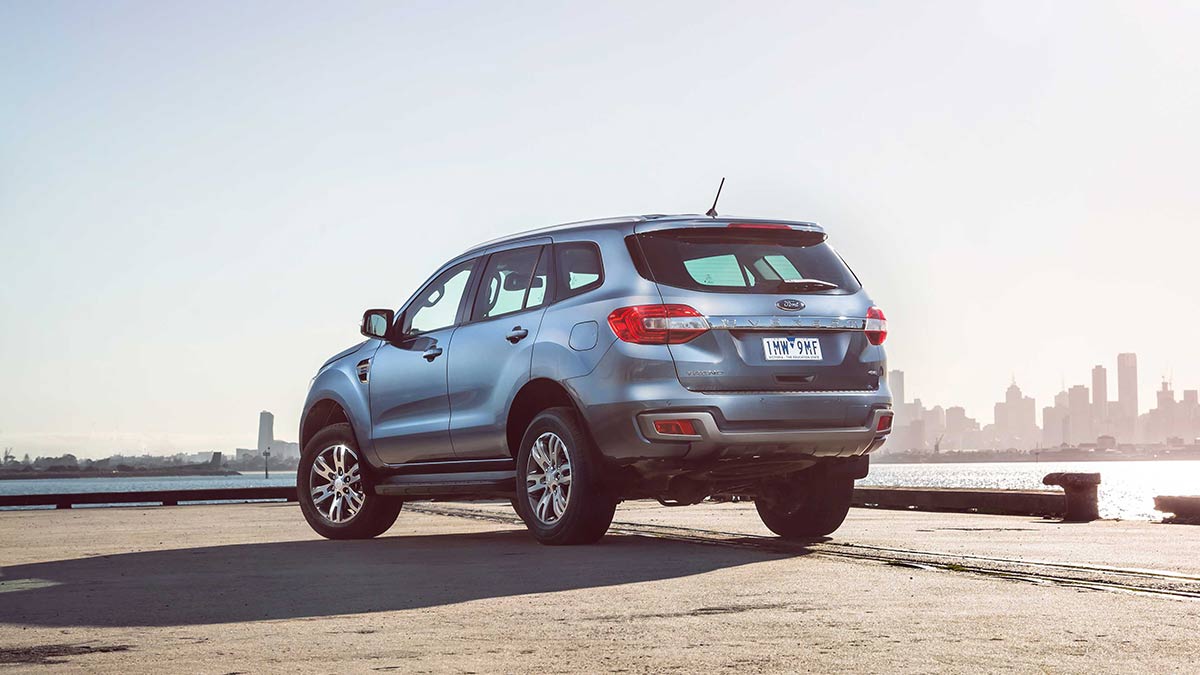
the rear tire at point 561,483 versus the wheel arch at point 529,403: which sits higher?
the wheel arch at point 529,403

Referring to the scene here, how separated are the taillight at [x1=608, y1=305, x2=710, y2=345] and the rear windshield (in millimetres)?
219

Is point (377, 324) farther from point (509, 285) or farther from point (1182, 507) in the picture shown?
point (1182, 507)

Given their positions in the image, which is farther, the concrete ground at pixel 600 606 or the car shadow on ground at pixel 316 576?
the car shadow on ground at pixel 316 576

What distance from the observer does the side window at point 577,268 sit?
9.21 m

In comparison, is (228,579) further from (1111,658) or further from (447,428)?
(1111,658)

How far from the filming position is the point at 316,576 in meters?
7.82

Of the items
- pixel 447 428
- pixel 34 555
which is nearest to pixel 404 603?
pixel 447 428

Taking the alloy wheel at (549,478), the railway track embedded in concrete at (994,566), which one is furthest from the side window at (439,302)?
the railway track embedded in concrete at (994,566)

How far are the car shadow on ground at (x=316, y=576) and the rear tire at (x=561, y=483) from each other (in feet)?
0.50

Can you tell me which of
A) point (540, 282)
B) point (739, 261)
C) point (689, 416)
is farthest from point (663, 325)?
point (540, 282)

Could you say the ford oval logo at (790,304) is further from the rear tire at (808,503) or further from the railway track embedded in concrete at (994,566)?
the railway track embedded in concrete at (994,566)

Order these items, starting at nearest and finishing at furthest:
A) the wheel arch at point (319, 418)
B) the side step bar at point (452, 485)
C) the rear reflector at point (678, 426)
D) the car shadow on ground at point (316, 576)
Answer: the car shadow on ground at point (316, 576), the rear reflector at point (678, 426), the side step bar at point (452, 485), the wheel arch at point (319, 418)

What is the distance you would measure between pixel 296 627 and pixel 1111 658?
3.00m

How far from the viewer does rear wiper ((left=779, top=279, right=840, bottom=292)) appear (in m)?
9.05
